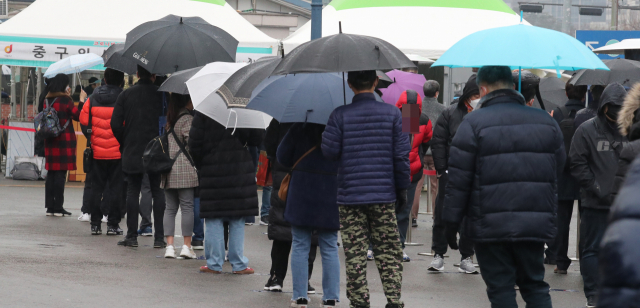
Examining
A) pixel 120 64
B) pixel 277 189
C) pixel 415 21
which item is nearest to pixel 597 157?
pixel 277 189

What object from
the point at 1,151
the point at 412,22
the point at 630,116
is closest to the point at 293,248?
the point at 630,116

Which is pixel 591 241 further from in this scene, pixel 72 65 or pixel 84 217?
pixel 72 65

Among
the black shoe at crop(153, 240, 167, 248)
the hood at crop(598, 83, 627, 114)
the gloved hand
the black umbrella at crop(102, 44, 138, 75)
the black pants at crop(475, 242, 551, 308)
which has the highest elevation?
the black umbrella at crop(102, 44, 138, 75)

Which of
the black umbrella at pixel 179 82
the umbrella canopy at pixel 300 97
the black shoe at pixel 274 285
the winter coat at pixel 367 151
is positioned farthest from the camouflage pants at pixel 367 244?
the black umbrella at pixel 179 82

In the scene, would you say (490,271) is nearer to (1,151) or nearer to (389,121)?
(389,121)

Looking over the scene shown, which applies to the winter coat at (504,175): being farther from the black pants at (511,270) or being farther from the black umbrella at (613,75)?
the black umbrella at (613,75)

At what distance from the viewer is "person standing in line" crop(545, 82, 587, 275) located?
8.32m

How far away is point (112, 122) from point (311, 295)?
333cm

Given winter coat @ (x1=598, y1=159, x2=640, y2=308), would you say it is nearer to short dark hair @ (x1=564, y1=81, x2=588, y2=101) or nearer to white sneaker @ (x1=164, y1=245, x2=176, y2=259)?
short dark hair @ (x1=564, y1=81, x2=588, y2=101)

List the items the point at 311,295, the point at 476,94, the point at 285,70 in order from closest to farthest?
1. the point at 285,70
2. the point at 311,295
3. the point at 476,94

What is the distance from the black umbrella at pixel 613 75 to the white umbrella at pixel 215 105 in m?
3.29

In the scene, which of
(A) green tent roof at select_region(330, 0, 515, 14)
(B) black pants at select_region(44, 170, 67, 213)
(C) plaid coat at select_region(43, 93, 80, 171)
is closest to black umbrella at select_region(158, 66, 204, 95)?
(C) plaid coat at select_region(43, 93, 80, 171)

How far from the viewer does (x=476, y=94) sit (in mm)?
7988

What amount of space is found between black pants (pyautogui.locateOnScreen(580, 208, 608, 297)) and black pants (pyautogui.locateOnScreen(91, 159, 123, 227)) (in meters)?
5.34
